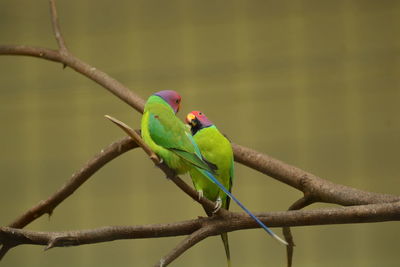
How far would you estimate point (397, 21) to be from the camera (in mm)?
2061

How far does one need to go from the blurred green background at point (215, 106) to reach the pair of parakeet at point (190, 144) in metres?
1.13

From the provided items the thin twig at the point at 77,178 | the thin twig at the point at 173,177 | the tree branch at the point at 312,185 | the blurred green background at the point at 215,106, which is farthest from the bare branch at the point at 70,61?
the blurred green background at the point at 215,106

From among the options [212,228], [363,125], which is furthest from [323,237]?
[212,228]

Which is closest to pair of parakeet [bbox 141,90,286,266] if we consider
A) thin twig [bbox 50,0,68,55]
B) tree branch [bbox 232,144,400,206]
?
tree branch [bbox 232,144,400,206]

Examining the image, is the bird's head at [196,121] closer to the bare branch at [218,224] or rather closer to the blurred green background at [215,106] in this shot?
the bare branch at [218,224]

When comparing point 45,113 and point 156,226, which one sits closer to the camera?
point 156,226

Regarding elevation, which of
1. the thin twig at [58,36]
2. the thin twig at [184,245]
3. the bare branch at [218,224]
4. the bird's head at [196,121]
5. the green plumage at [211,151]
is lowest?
the thin twig at [184,245]

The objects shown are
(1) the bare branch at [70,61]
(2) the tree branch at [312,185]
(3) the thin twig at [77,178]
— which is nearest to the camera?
(2) the tree branch at [312,185]

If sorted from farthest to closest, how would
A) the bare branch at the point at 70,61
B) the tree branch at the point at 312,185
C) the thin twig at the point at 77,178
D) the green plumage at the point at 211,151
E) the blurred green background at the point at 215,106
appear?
the blurred green background at the point at 215,106 → the bare branch at the point at 70,61 → the thin twig at the point at 77,178 → the tree branch at the point at 312,185 → the green plumage at the point at 211,151

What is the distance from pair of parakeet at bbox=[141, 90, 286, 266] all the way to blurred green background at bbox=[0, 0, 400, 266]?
1.13m

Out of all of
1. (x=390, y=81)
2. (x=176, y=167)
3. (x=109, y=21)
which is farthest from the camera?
(x=109, y=21)

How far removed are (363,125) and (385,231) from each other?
1.24 feet

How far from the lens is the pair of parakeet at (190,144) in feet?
2.91

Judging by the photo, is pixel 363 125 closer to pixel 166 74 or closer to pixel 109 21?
pixel 166 74
